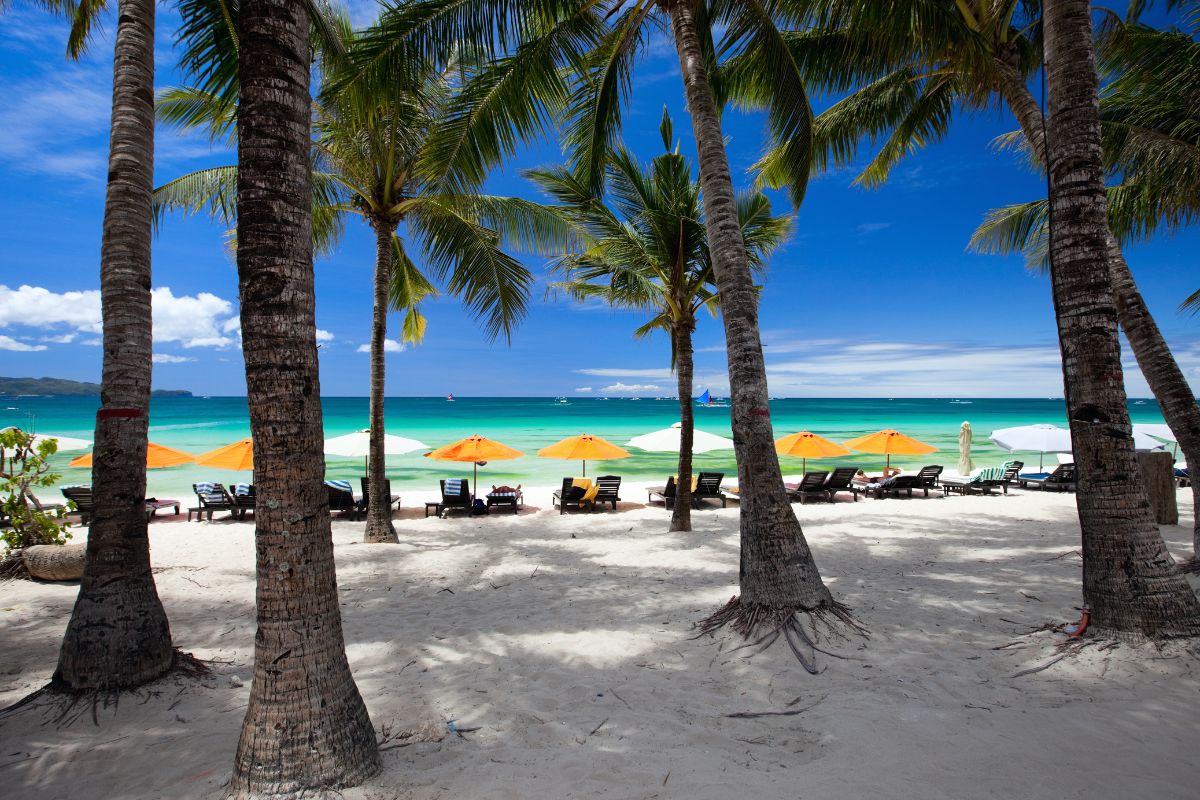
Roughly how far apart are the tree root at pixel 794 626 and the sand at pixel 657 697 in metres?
0.16

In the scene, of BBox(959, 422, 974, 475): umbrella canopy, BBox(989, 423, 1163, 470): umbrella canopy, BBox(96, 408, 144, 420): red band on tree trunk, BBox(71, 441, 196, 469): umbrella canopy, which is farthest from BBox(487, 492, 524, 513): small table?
BBox(959, 422, 974, 475): umbrella canopy

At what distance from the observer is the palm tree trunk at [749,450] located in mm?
4621

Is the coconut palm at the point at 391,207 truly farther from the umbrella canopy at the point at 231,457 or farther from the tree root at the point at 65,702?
the tree root at the point at 65,702

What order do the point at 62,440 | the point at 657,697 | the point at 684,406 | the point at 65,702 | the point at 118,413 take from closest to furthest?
the point at 65,702 < the point at 657,697 < the point at 118,413 < the point at 684,406 < the point at 62,440

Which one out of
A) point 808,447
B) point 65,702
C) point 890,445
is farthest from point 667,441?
point 65,702

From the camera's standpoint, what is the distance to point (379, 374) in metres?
9.09

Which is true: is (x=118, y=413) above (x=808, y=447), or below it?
above

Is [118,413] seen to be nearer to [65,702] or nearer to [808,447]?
[65,702]

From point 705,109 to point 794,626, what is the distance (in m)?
4.72

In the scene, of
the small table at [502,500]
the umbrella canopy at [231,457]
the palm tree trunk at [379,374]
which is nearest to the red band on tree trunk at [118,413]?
the palm tree trunk at [379,374]

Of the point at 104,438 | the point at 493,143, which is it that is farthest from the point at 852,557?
the point at 104,438

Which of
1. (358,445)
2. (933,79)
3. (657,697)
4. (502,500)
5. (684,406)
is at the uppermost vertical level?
(933,79)

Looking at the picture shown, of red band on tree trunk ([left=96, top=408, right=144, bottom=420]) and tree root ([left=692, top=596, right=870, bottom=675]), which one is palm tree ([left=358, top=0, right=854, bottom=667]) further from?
red band on tree trunk ([left=96, top=408, right=144, bottom=420])

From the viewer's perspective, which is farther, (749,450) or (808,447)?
(808,447)
